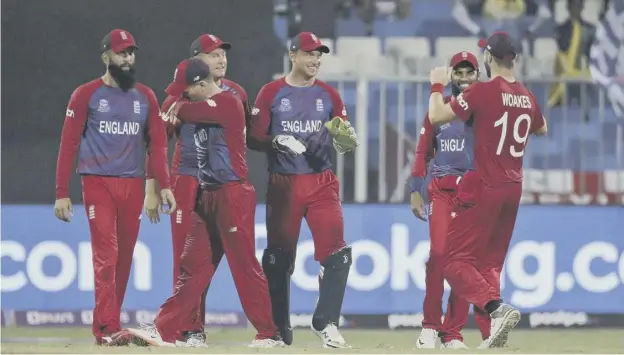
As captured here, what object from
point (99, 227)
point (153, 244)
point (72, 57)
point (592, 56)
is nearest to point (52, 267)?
point (153, 244)

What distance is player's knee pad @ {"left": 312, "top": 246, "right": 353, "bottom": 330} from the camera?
37.9 feet

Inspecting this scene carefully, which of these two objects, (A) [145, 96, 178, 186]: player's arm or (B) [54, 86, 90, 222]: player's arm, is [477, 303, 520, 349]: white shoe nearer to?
(A) [145, 96, 178, 186]: player's arm

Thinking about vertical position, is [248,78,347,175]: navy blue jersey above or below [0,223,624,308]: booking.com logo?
above

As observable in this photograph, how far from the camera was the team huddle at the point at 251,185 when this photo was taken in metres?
10.9

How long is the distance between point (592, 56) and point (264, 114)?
6.47 metres

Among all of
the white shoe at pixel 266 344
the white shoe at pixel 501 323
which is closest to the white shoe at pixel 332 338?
the white shoe at pixel 266 344

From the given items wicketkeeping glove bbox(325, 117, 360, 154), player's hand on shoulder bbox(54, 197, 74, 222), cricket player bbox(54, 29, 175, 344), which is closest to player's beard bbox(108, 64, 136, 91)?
cricket player bbox(54, 29, 175, 344)

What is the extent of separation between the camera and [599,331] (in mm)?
15062

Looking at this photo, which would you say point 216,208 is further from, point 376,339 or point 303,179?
point 376,339

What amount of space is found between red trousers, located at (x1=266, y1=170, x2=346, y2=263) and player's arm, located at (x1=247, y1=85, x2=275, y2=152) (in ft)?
0.84

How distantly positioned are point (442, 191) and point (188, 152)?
1.87 meters

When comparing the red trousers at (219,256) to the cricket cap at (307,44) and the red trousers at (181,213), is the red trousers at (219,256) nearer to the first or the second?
the red trousers at (181,213)

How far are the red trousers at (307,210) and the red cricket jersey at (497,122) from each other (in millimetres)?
1188

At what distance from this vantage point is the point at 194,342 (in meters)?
11.6
